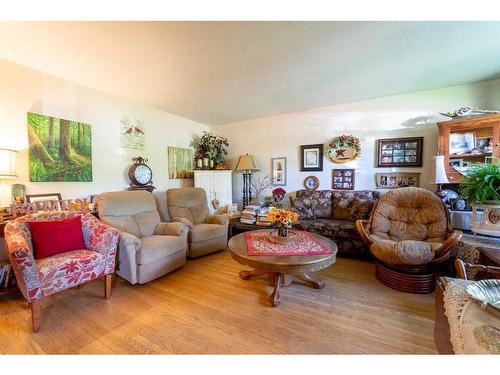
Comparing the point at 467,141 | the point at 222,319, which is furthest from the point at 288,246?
the point at 467,141

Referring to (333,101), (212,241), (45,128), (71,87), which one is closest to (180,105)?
(71,87)

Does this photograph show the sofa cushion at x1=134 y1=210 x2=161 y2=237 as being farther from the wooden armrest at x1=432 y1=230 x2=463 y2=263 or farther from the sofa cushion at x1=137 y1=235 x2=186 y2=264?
the wooden armrest at x1=432 y1=230 x2=463 y2=263

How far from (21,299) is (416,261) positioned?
12.3 feet

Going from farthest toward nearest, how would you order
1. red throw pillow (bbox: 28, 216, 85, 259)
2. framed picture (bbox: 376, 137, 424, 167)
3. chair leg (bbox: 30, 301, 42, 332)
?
framed picture (bbox: 376, 137, 424, 167) < red throw pillow (bbox: 28, 216, 85, 259) < chair leg (bbox: 30, 301, 42, 332)

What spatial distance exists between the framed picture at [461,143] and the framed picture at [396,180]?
578 millimetres

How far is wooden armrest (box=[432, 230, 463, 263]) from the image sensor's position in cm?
187

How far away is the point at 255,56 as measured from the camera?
6.44 ft

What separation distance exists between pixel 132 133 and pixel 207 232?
193cm

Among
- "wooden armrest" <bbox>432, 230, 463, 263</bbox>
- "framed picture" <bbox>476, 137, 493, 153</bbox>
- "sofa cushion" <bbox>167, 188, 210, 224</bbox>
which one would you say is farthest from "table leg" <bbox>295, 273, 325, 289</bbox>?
"framed picture" <bbox>476, 137, 493, 153</bbox>

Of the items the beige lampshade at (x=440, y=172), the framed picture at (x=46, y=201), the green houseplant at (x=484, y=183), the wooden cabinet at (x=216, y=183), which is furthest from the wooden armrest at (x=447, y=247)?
the framed picture at (x=46, y=201)

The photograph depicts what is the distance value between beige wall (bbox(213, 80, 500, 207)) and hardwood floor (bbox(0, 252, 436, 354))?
1916 mm

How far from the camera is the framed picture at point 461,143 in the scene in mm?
2486

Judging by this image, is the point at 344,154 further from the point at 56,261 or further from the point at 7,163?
the point at 7,163

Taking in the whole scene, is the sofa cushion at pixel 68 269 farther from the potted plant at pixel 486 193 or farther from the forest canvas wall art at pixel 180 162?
the potted plant at pixel 486 193
